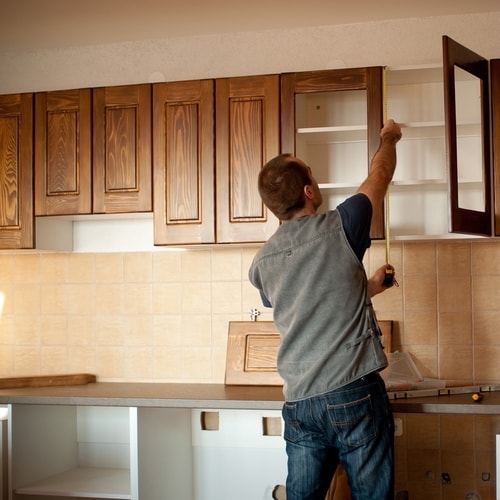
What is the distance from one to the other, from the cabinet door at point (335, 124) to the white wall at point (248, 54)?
225mm

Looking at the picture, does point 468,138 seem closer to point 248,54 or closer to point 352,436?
point 248,54

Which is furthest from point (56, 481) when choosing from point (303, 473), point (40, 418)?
point (303, 473)

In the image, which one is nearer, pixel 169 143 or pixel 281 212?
pixel 281 212

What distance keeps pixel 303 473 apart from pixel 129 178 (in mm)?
1538

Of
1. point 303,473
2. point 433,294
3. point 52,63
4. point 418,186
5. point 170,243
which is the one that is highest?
point 52,63

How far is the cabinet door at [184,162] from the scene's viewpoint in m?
3.29

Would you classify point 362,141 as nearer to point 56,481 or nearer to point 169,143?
point 169,143

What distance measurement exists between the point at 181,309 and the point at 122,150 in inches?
30.4

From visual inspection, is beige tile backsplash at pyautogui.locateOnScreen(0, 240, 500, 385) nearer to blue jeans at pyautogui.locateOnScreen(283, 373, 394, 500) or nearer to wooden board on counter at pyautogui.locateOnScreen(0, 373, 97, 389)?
wooden board on counter at pyautogui.locateOnScreen(0, 373, 97, 389)

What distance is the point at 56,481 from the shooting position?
Answer: 3400 millimetres

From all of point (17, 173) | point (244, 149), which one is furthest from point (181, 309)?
point (17, 173)

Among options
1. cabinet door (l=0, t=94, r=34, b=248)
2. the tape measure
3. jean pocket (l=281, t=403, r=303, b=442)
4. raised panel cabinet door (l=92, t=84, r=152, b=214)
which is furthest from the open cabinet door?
cabinet door (l=0, t=94, r=34, b=248)

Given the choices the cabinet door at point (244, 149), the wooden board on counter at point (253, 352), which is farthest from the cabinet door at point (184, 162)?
the wooden board on counter at point (253, 352)

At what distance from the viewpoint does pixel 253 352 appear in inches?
136
